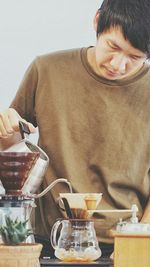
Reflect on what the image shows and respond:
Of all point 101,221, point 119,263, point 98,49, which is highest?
point 98,49

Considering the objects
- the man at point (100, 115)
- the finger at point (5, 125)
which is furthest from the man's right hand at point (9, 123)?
the man at point (100, 115)

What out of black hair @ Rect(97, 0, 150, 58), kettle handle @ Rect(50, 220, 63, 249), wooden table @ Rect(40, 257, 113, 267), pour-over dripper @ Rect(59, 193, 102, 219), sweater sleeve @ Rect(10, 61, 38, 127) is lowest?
wooden table @ Rect(40, 257, 113, 267)

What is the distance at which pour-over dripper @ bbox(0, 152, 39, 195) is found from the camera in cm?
174

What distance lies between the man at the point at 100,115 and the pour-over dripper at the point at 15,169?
21.7 inches

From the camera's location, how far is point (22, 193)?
178cm

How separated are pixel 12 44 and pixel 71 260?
152cm

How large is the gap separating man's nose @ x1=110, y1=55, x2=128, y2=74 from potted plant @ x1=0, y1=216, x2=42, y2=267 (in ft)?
2.77

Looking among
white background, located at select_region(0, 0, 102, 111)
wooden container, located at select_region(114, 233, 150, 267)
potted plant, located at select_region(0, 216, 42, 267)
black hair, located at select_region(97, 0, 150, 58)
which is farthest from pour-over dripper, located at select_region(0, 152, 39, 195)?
white background, located at select_region(0, 0, 102, 111)

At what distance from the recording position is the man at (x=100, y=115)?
2322 mm

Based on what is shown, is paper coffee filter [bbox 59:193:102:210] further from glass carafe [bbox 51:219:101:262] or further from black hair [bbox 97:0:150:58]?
black hair [bbox 97:0:150:58]

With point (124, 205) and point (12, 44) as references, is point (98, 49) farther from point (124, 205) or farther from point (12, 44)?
point (12, 44)

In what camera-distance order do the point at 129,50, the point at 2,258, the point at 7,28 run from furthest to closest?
the point at 7,28 → the point at 129,50 → the point at 2,258

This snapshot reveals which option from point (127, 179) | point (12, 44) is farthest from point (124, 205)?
point (12, 44)

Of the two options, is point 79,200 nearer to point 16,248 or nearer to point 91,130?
point 16,248
